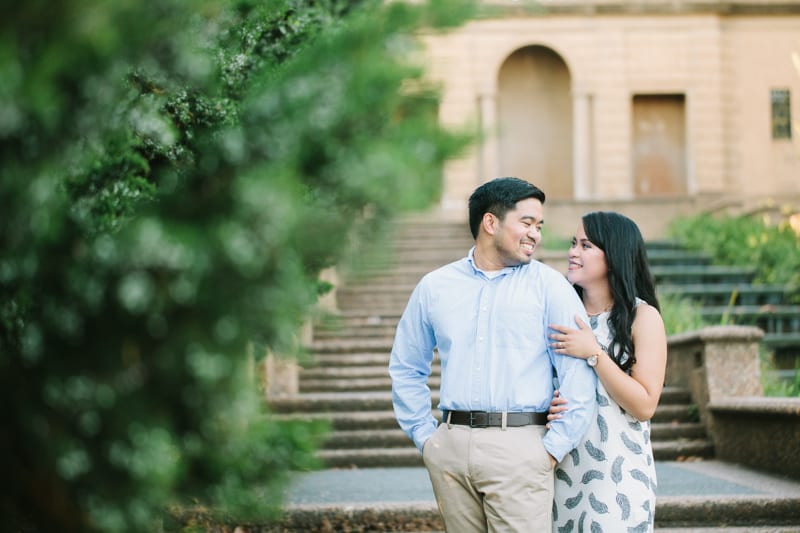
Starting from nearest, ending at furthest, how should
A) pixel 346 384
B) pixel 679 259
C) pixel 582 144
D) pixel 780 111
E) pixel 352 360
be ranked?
pixel 346 384 → pixel 352 360 → pixel 679 259 → pixel 582 144 → pixel 780 111

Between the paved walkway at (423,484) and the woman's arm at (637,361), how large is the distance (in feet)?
8.21

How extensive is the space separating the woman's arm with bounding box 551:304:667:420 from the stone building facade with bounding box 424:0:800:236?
1930 centimetres

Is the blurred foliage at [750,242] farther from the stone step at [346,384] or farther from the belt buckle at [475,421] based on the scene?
the belt buckle at [475,421]

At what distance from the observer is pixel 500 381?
347 centimetres

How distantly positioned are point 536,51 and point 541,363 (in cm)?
2208

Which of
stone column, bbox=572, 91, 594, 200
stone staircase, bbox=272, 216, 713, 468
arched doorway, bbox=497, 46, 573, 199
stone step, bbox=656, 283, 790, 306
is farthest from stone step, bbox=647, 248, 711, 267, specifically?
arched doorway, bbox=497, 46, 573, 199

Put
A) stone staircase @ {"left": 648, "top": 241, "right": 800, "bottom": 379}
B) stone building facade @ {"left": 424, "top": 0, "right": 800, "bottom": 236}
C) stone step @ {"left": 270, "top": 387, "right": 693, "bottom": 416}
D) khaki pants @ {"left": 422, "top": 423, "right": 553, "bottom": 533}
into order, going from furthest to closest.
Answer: stone building facade @ {"left": 424, "top": 0, "right": 800, "bottom": 236} → stone staircase @ {"left": 648, "top": 241, "right": 800, "bottom": 379} → stone step @ {"left": 270, "top": 387, "right": 693, "bottom": 416} → khaki pants @ {"left": 422, "top": 423, "right": 553, "bottom": 533}

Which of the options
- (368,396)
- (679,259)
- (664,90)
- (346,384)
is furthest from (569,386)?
(664,90)

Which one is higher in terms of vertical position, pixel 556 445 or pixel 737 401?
pixel 556 445

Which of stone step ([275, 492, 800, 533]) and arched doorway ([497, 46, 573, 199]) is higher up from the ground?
arched doorway ([497, 46, 573, 199])

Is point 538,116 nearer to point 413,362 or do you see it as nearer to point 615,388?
point 413,362

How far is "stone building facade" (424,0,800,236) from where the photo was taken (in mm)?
23469

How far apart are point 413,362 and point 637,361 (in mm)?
960

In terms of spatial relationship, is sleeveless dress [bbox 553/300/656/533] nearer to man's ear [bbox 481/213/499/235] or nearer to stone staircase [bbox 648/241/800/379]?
man's ear [bbox 481/213/499/235]
